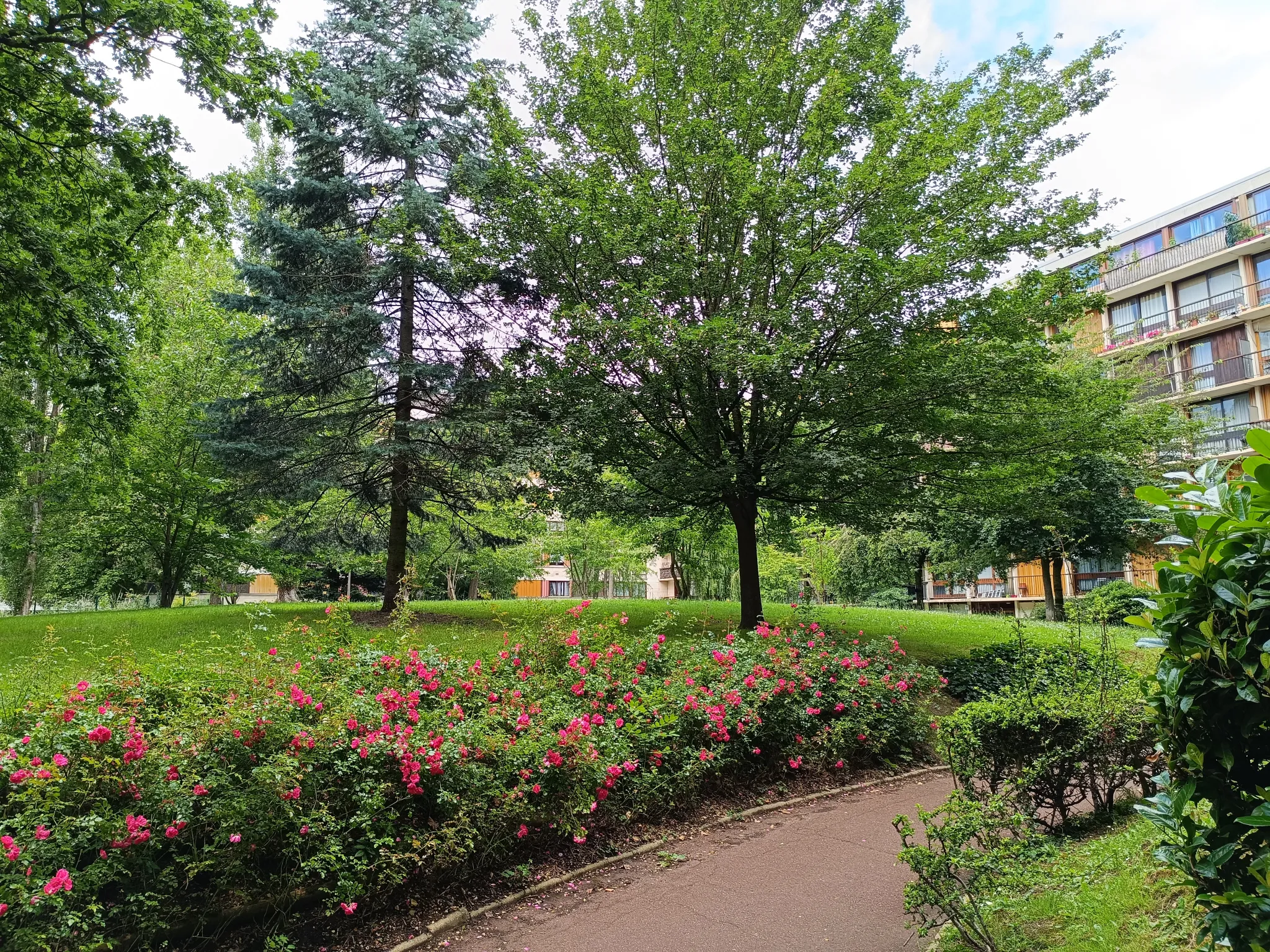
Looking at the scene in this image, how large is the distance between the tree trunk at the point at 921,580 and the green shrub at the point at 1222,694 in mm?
28930

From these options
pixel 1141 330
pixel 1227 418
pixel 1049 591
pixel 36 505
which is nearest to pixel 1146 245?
pixel 1141 330

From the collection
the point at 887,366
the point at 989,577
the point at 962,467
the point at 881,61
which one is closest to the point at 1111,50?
the point at 881,61

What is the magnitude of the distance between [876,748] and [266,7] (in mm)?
11338

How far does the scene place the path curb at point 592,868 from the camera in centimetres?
395

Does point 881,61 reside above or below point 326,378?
above

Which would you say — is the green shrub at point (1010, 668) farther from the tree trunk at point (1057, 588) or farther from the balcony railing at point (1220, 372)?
the balcony railing at point (1220, 372)

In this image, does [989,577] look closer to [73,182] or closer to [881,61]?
[881,61]

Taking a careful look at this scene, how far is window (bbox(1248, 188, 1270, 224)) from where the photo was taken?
2681 cm

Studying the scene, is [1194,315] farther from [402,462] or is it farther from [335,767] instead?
[335,767]

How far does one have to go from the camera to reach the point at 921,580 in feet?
106

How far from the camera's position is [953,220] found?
934 centimetres

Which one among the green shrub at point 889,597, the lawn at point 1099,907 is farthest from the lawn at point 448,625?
the green shrub at point 889,597

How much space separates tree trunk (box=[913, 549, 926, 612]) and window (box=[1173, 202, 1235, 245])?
17194 millimetres

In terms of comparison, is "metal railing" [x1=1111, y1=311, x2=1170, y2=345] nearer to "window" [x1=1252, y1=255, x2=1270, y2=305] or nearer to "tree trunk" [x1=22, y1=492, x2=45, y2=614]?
"window" [x1=1252, y1=255, x2=1270, y2=305]
